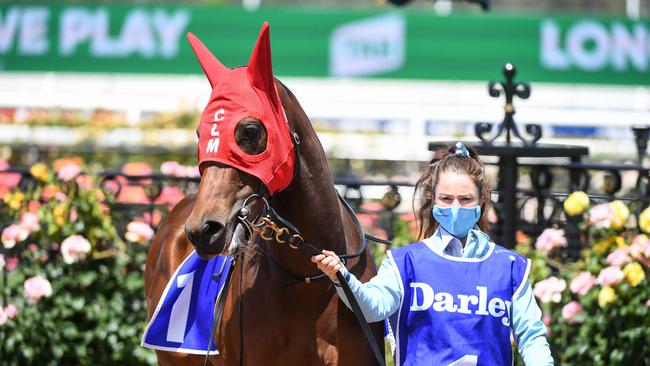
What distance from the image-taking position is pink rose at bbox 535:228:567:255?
5.06 m

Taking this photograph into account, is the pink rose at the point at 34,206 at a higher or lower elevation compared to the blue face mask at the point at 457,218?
higher

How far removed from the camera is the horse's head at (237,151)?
2.77 metres

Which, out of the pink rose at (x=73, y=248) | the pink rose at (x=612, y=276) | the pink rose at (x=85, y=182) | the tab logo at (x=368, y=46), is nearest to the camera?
the pink rose at (x=612, y=276)

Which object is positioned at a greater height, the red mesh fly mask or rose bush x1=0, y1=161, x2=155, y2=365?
the red mesh fly mask

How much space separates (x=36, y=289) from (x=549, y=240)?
2.88 m

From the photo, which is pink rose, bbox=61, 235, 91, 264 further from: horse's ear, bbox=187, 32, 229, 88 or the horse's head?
the horse's head

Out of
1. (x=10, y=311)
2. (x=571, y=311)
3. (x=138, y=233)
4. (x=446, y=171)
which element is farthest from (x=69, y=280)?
(x=446, y=171)

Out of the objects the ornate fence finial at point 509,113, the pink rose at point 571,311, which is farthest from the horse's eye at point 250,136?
the ornate fence finial at point 509,113

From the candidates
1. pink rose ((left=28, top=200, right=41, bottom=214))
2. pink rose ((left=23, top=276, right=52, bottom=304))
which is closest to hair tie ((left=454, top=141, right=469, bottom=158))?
pink rose ((left=23, top=276, right=52, bottom=304))

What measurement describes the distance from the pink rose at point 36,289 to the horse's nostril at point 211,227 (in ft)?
10.00

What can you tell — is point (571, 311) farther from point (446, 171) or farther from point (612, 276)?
point (446, 171)

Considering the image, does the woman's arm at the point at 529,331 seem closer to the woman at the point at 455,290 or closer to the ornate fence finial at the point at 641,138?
the woman at the point at 455,290

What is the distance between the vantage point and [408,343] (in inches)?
112

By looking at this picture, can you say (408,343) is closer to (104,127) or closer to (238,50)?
(104,127)
